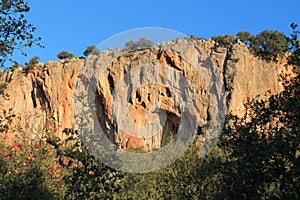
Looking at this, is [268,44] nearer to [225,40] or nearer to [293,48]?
[225,40]

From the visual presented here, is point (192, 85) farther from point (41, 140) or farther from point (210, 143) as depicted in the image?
point (41, 140)

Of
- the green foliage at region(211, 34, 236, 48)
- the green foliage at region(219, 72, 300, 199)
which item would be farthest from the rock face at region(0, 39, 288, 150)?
the green foliage at region(219, 72, 300, 199)

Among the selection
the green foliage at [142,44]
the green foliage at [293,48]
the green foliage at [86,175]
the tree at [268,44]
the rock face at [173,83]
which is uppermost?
the tree at [268,44]

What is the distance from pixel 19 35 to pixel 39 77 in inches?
2035

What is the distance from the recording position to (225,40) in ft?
180

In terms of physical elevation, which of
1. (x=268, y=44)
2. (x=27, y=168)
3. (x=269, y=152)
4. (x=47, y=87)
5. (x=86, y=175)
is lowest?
(x=86, y=175)

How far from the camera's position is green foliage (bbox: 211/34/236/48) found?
179 ft

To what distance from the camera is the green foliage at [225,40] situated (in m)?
54.5

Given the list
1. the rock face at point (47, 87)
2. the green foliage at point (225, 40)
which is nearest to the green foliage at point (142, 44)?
the green foliage at point (225, 40)

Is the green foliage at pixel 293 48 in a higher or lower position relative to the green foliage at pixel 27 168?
higher

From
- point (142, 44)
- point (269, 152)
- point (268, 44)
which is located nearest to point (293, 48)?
point (269, 152)

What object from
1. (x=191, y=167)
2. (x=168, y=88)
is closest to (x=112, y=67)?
(x=168, y=88)

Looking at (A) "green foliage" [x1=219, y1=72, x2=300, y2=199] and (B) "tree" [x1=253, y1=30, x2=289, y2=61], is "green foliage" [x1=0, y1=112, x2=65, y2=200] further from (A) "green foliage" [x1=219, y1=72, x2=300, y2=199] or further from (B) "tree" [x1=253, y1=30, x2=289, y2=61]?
(B) "tree" [x1=253, y1=30, x2=289, y2=61]

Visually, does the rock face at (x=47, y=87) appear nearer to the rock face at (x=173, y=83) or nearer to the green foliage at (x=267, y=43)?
the rock face at (x=173, y=83)
